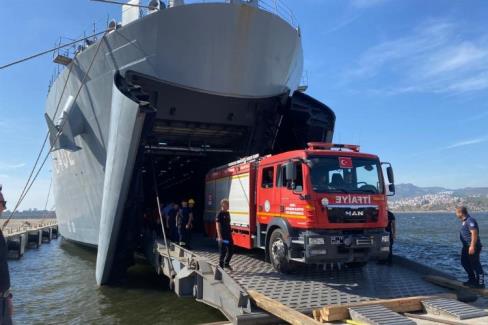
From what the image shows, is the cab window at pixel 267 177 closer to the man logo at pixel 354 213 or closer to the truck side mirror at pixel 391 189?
the man logo at pixel 354 213

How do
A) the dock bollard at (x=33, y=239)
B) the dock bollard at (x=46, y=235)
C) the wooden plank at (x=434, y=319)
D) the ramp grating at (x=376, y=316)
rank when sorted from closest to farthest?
the ramp grating at (x=376, y=316) < the wooden plank at (x=434, y=319) < the dock bollard at (x=33, y=239) < the dock bollard at (x=46, y=235)

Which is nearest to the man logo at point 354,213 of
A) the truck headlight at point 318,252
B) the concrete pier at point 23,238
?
the truck headlight at point 318,252

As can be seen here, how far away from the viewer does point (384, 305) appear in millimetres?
6887

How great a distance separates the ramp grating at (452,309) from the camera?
658cm

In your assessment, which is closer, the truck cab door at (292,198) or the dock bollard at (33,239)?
the truck cab door at (292,198)

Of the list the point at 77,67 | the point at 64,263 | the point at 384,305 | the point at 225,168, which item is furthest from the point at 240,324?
the point at 64,263

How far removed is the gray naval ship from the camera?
38.2 ft

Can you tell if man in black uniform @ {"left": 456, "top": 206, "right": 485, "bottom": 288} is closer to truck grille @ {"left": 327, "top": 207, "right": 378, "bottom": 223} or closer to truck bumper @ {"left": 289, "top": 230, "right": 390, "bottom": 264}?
truck bumper @ {"left": 289, "top": 230, "right": 390, "bottom": 264}

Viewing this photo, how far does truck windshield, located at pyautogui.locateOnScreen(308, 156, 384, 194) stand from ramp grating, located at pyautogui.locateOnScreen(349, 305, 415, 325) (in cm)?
230

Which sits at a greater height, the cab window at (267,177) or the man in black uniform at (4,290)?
the cab window at (267,177)

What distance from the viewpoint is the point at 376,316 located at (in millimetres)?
6340

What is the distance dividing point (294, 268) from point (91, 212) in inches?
363

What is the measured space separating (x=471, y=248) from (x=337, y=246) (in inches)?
104

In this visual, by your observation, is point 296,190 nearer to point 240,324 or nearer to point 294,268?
point 294,268
